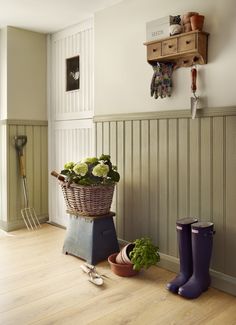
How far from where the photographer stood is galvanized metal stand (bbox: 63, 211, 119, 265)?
274 centimetres

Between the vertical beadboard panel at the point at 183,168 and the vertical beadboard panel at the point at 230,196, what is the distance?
0.33 m

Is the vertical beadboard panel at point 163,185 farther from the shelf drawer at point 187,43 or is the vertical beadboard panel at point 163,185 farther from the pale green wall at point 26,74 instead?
the pale green wall at point 26,74

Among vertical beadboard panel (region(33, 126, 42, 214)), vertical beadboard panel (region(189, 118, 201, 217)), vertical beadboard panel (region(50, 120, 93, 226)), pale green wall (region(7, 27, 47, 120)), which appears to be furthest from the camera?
vertical beadboard panel (region(33, 126, 42, 214))

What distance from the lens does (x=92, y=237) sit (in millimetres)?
2725

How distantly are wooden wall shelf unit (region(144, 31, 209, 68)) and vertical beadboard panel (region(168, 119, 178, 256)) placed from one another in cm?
45

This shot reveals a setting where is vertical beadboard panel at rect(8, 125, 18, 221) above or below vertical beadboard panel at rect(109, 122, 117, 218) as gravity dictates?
below

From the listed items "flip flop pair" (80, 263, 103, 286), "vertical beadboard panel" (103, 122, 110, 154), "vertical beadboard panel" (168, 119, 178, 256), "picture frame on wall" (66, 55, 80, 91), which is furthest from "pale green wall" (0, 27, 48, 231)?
"vertical beadboard panel" (168, 119, 178, 256)

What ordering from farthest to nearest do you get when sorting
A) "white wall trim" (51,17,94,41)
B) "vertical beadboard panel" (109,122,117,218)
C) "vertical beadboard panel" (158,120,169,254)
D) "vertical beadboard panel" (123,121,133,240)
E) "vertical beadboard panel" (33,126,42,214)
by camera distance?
"vertical beadboard panel" (33,126,42,214)
"white wall trim" (51,17,94,41)
"vertical beadboard panel" (109,122,117,218)
"vertical beadboard panel" (123,121,133,240)
"vertical beadboard panel" (158,120,169,254)

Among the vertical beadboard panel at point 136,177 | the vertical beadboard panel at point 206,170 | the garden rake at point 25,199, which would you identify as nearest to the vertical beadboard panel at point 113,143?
the vertical beadboard panel at point 136,177

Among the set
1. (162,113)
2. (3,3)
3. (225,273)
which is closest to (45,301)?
(225,273)

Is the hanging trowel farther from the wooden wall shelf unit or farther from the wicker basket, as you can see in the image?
the wicker basket

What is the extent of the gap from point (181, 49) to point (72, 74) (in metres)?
1.60

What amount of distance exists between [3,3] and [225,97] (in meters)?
2.11

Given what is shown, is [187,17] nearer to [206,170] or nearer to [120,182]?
[206,170]
